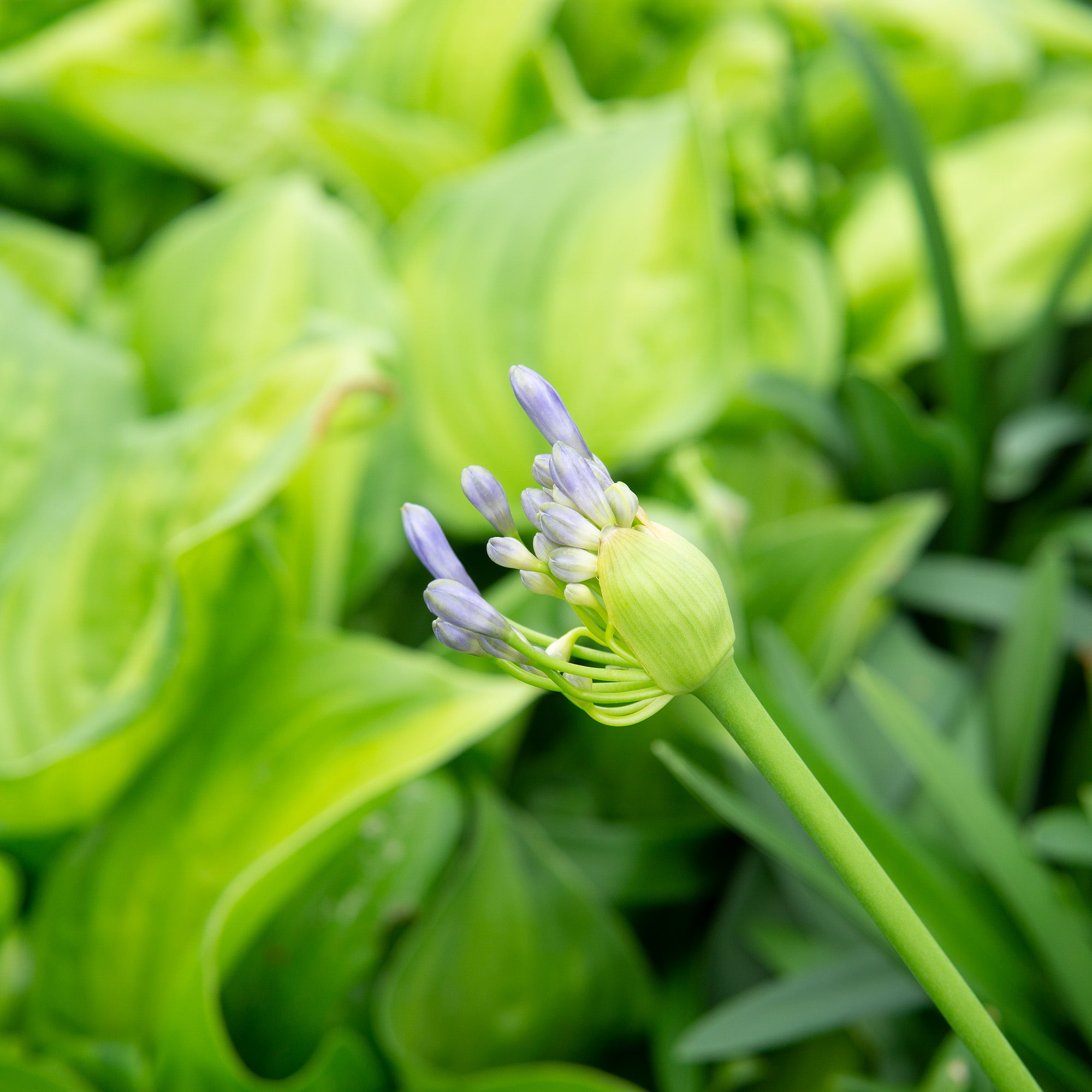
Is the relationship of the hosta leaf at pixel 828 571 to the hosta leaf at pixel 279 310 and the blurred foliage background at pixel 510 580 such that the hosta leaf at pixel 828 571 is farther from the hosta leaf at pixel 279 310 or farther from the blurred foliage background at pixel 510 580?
the hosta leaf at pixel 279 310

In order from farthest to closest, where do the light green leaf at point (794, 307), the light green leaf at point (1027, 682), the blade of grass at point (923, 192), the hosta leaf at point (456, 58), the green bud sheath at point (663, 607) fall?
the hosta leaf at point (456, 58)
the light green leaf at point (794, 307)
the blade of grass at point (923, 192)
the light green leaf at point (1027, 682)
the green bud sheath at point (663, 607)

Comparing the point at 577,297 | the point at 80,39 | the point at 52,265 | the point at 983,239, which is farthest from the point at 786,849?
the point at 80,39

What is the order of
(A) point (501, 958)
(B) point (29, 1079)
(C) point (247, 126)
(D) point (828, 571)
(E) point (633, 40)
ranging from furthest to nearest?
(E) point (633, 40), (C) point (247, 126), (D) point (828, 571), (A) point (501, 958), (B) point (29, 1079)

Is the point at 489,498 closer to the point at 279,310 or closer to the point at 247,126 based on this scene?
the point at 279,310

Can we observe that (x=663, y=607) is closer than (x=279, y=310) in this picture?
Yes

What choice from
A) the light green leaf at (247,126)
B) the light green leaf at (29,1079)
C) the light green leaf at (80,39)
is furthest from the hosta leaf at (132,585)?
the light green leaf at (80,39)

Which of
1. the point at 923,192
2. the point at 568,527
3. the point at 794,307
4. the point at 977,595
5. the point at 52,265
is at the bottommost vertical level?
the point at 977,595
